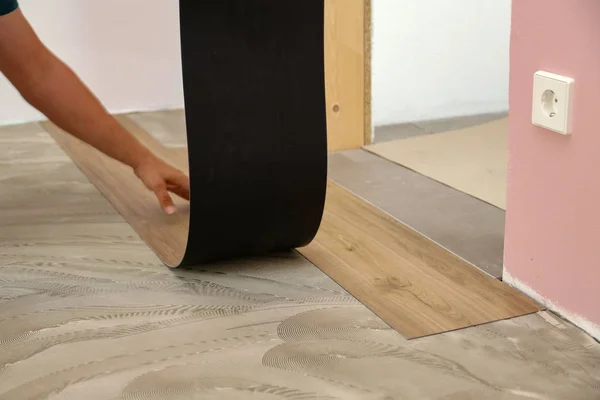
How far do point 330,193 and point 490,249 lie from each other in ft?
1.61

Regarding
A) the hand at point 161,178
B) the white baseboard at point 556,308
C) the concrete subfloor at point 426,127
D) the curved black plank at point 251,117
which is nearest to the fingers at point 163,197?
the hand at point 161,178

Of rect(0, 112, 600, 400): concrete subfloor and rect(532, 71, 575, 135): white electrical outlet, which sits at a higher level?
rect(532, 71, 575, 135): white electrical outlet

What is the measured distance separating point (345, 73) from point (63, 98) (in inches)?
34.4

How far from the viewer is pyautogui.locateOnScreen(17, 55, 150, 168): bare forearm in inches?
66.8

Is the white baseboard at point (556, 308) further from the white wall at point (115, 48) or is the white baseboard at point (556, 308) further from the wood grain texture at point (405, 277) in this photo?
the white wall at point (115, 48)

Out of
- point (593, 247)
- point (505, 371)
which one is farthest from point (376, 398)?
point (593, 247)

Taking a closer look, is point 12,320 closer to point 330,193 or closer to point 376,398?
point 376,398

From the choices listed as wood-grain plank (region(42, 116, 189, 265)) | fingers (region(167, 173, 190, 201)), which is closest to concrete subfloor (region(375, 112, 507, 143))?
wood-grain plank (region(42, 116, 189, 265))

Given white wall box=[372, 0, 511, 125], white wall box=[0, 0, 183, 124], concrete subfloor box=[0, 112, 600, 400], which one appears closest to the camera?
concrete subfloor box=[0, 112, 600, 400]

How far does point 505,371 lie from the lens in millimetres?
1151

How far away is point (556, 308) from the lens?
1.32 m

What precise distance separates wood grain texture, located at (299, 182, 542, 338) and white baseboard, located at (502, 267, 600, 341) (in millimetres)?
12

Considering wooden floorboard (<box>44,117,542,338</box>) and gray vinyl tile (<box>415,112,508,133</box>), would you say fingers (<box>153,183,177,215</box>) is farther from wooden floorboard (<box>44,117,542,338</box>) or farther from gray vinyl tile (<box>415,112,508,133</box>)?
gray vinyl tile (<box>415,112,508,133</box>)

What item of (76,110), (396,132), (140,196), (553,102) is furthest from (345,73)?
(553,102)
